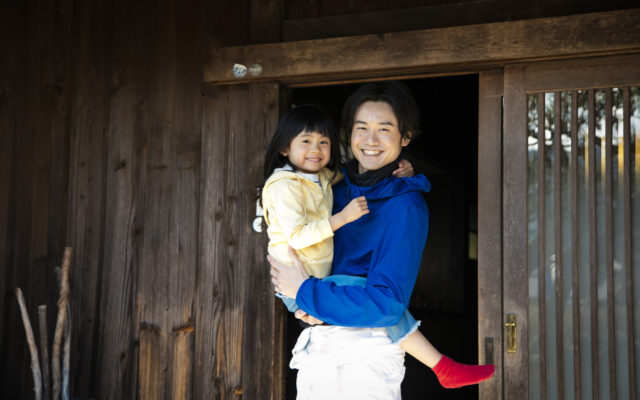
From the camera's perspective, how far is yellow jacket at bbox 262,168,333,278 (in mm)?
2266

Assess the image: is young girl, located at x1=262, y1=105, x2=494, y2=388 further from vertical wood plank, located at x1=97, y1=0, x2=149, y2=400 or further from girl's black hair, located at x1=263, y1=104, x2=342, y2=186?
vertical wood plank, located at x1=97, y1=0, x2=149, y2=400

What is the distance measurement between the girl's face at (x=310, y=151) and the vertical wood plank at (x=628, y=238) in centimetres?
127

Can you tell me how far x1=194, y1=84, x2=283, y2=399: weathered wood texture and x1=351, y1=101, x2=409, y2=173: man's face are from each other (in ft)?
3.01

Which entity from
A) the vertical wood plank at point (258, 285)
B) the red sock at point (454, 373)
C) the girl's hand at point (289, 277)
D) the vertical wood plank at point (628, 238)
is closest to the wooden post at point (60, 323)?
the vertical wood plank at point (258, 285)

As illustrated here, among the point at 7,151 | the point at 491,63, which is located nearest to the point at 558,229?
the point at 491,63

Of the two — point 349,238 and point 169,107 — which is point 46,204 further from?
point 349,238

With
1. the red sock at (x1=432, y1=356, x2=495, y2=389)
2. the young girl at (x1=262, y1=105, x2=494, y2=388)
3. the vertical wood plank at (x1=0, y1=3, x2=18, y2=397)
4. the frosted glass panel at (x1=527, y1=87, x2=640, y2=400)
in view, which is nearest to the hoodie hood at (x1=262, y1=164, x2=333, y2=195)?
the young girl at (x1=262, y1=105, x2=494, y2=388)

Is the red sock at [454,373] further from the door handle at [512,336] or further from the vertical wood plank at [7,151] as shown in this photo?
the vertical wood plank at [7,151]

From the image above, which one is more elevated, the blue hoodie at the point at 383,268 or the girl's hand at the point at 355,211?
the girl's hand at the point at 355,211

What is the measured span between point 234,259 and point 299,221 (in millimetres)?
1034

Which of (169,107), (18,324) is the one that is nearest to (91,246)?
(18,324)

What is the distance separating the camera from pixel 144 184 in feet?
11.4

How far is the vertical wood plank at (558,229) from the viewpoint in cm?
275

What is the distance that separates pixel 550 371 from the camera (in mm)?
2775
